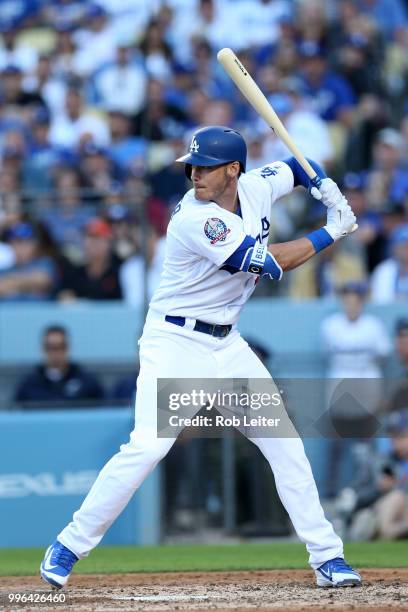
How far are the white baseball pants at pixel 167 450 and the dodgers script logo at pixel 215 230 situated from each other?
0.46m

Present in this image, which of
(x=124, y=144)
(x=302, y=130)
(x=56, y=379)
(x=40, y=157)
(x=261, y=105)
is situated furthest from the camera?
(x=124, y=144)

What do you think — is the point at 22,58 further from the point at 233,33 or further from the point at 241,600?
the point at 241,600

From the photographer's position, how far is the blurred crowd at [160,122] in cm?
990

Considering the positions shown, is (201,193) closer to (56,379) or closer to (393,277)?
(56,379)

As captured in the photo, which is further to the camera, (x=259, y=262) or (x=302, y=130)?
(x=302, y=130)

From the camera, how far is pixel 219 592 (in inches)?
221

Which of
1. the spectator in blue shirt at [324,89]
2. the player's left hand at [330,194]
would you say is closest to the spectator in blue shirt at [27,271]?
the spectator in blue shirt at [324,89]

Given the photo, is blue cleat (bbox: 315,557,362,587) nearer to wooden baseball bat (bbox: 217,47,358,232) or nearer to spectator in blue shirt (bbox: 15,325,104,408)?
wooden baseball bat (bbox: 217,47,358,232)

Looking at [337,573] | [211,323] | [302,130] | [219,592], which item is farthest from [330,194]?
[302,130]

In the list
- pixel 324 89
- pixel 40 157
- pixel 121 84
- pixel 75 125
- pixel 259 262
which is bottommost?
pixel 259 262

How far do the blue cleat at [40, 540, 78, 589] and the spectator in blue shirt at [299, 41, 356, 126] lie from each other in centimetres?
716

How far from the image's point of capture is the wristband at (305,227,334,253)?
5.43 meters

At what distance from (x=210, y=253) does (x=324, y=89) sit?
23.5 ft

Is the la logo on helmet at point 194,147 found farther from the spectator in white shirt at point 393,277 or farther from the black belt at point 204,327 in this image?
the spectator in white shirt at point 393,277
